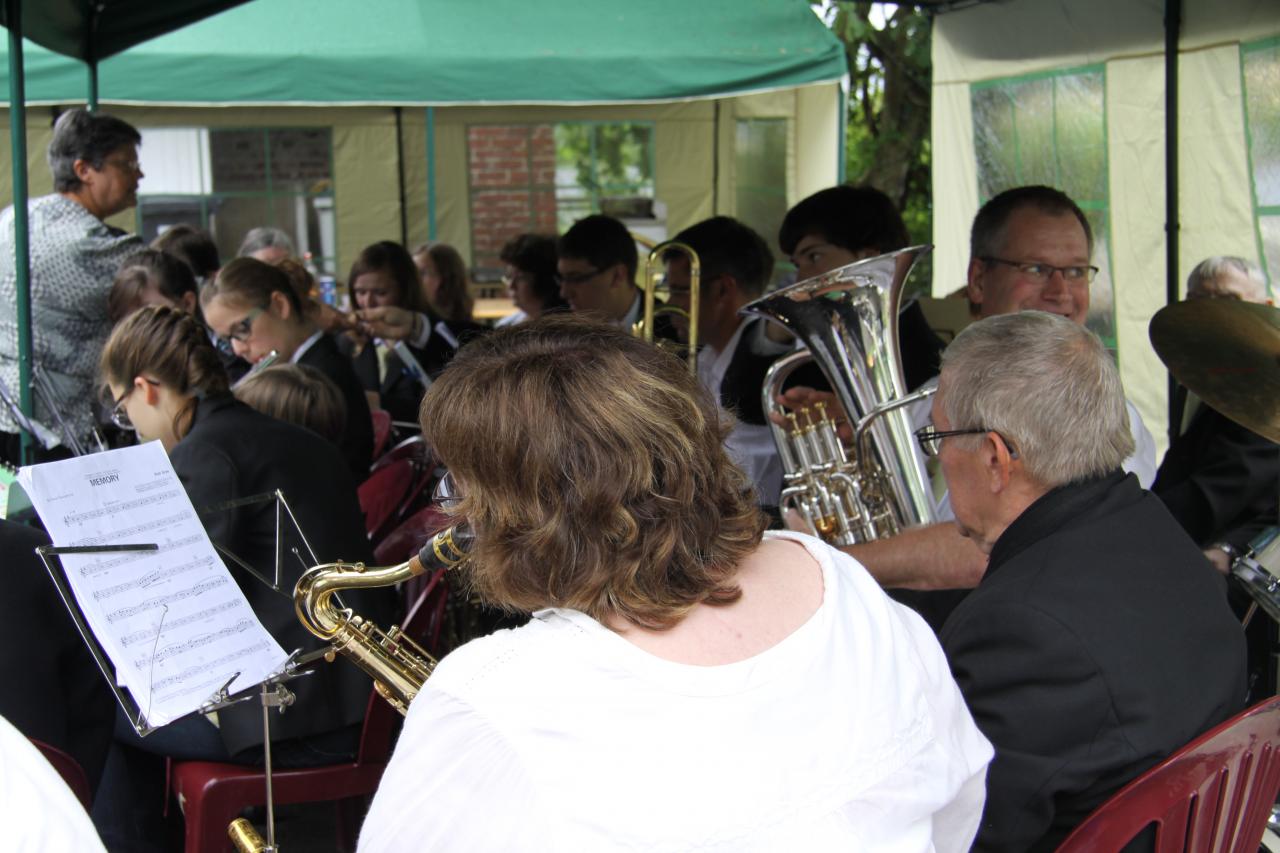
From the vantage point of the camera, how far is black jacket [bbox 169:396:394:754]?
7.84ft

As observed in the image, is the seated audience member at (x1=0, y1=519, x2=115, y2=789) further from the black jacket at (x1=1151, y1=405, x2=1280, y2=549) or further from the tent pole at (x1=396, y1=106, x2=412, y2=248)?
the tent pole at (x1=396, y1=106, x2=412, y2=248)

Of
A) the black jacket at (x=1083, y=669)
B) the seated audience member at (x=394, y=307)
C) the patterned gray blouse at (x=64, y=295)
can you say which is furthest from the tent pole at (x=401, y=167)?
the black jacket at (x=1083, y=669)

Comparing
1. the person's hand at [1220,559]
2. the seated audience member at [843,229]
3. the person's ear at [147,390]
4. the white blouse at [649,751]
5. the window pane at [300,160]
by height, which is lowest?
the person's hand at [1220,559]

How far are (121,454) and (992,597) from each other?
119 cm

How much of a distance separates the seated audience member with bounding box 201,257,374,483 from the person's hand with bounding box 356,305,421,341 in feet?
3.16

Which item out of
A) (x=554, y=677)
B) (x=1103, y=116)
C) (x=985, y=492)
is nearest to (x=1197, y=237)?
(x=1103, y=116)

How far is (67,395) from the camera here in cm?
394

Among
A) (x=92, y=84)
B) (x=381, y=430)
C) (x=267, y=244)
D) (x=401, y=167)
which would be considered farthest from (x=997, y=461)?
(x=401, y=167)

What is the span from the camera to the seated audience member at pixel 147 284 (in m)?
4.03

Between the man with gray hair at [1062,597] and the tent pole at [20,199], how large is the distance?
2663 millimetres

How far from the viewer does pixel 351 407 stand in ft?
12.4

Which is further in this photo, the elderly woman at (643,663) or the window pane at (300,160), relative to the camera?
the window pane at (300,160)

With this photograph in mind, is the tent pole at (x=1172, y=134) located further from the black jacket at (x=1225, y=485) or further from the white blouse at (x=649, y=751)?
the white blouse at (x=649, y=751)

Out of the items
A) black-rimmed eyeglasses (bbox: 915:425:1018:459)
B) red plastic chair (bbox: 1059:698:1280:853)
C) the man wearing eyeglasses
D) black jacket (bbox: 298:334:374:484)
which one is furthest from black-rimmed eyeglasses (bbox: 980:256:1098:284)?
black jacket (bbox: 298:334:374:484)
